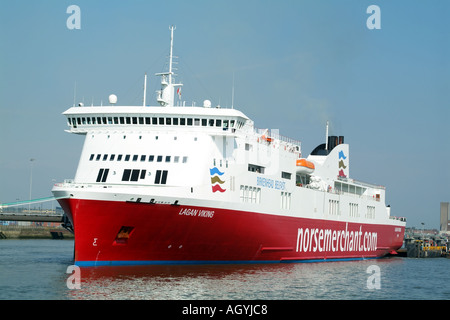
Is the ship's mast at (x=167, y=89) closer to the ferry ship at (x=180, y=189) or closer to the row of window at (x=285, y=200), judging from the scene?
the ferry ship at (x=180, y=189)

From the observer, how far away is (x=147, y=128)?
27.7 m

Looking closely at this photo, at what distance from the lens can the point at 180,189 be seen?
2573 centimetres

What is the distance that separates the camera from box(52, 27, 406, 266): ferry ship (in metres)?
24.5

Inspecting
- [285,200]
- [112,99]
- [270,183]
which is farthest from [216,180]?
[285,200]

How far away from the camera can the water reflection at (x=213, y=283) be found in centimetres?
2027

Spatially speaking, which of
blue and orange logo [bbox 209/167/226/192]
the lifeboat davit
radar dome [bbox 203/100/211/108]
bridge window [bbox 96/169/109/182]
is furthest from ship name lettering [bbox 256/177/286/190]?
bridge window [bbox 96/169/109/182]

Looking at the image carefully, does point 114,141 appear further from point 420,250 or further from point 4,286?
point 420,250

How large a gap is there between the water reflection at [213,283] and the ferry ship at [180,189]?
99 cm

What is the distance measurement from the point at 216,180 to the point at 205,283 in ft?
19.5

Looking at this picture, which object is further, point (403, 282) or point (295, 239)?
point (295, 239)

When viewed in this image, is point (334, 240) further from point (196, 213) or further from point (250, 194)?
point (196, 213)

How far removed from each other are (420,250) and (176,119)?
117 ft
